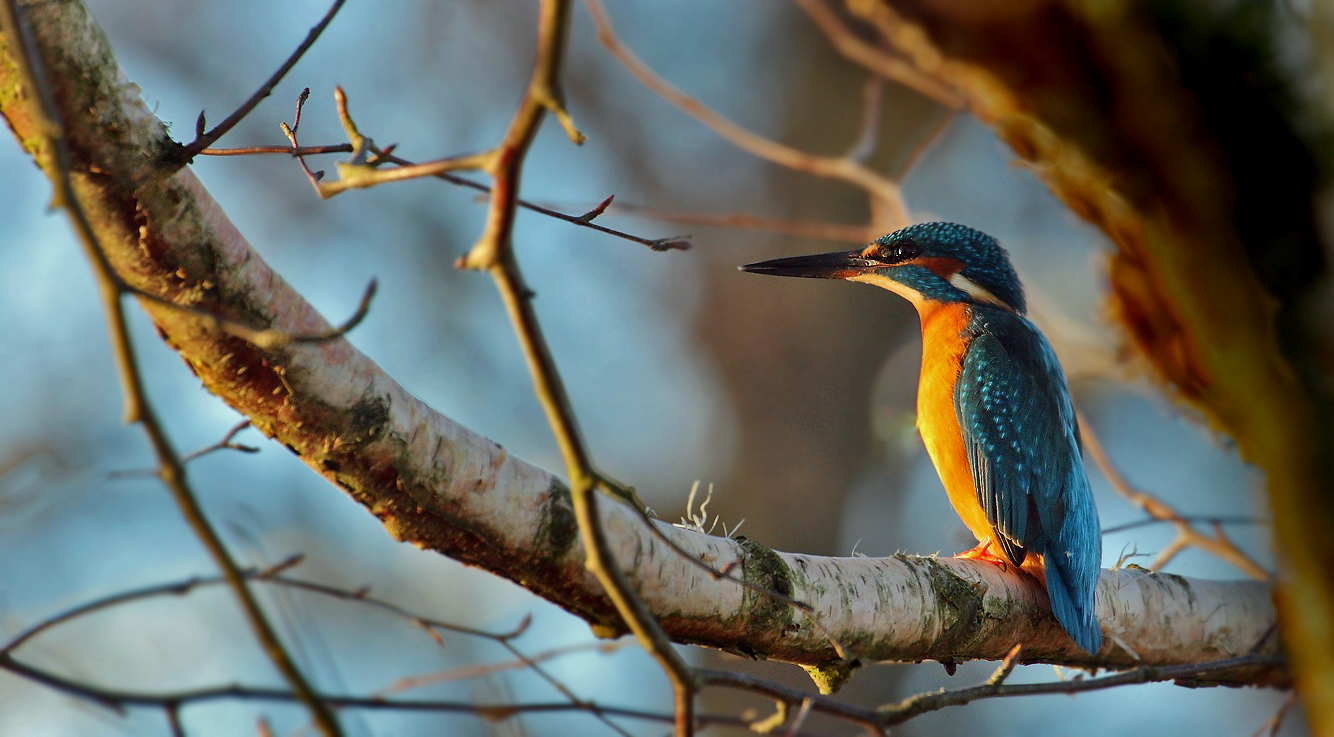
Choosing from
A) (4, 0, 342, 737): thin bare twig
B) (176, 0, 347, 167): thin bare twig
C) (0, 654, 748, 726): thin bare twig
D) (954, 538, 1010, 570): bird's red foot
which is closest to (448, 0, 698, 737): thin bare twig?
(0, 654, 748, 726): thin bare twig

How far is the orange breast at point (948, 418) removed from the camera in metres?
3.01

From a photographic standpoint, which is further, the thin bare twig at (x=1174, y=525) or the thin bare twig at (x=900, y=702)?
the thin bare twig at (x=1174, y=525)

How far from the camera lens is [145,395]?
2.89 feet

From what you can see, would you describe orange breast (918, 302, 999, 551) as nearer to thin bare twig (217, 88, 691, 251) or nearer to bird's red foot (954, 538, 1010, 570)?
bird's red foot (954, 538, 1010, 570)

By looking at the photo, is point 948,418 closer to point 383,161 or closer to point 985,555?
point 985,555

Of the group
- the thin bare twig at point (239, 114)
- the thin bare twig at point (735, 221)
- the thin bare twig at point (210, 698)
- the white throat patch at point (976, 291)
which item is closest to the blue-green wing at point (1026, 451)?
the white throat patch at point (976, 291)

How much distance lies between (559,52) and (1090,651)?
208 cm

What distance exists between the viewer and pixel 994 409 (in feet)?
9.67

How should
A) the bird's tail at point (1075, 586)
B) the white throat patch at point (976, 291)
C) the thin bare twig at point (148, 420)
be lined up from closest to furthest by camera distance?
1. the thin bare twig at point (148, 420)
2. the bird's tail at point (1075, 586)
3. the white throat patch at point (976, 291)

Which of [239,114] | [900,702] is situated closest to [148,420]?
[239,114]

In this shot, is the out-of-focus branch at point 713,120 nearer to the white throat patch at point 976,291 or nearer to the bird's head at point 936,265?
the bird's head at point 936,265

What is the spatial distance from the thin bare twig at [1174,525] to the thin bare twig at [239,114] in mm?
2346

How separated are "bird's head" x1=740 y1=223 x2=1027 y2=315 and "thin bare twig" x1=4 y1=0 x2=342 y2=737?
264 cm

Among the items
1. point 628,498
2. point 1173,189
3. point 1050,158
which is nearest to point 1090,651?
point 1173,189
